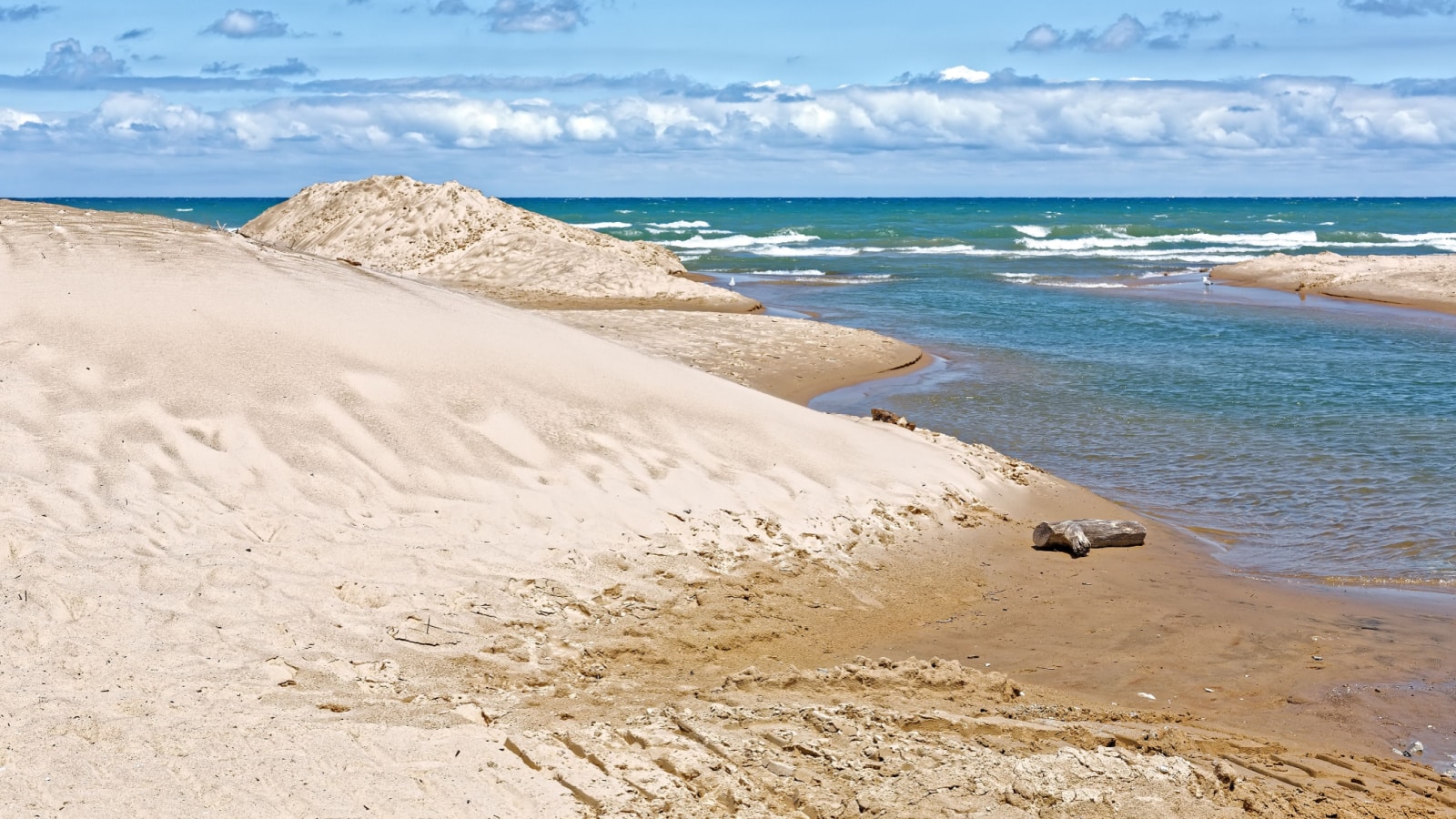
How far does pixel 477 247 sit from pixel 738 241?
112ft

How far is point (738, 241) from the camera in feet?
208

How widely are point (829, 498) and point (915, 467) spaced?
5.11 feet

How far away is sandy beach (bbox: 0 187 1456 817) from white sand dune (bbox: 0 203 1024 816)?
26mm

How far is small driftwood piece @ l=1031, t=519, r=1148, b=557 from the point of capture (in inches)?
373

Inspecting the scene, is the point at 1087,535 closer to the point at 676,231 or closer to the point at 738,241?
the point at 738,241

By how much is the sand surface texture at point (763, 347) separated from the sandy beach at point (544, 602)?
6310 millimetres

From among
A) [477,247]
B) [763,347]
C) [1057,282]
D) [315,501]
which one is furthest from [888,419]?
[1057,282]

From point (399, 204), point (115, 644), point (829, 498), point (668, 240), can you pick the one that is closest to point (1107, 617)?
point (829, 498)

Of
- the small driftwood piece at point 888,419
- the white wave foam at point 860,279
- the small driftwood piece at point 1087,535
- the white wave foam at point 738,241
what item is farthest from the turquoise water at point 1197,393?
the white wave foam at point 738,241

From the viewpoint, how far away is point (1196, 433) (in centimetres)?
1491

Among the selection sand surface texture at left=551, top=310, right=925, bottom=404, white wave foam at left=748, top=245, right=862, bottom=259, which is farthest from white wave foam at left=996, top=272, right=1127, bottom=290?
sand surface texture at left=551, top=310, right=925, bottom=404

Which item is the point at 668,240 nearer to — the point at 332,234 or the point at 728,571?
the point at 332,234

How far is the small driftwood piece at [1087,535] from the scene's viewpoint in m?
9.48

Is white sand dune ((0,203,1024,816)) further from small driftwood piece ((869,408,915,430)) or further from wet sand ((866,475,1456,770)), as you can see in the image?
wet sand ((866,475,1456,770))
